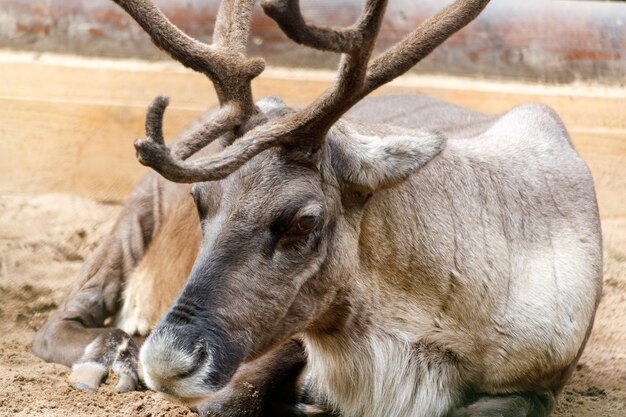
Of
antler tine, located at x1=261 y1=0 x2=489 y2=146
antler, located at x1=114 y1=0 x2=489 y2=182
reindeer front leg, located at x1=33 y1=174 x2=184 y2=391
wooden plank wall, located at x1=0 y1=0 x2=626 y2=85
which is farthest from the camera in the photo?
wooden plank wall, located at x1=0 y1=0 x2=626 y2=85

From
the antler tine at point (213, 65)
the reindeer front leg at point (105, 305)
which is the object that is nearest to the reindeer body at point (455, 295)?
the antler tine at point (213, 65)

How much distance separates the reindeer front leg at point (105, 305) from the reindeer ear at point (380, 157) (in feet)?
5.16

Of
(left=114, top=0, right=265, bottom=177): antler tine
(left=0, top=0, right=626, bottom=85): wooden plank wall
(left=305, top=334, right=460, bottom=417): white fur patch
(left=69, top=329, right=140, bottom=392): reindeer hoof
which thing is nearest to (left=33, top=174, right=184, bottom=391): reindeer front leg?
(left=69, top=329, right=140, bottom=392): reindeer hoof

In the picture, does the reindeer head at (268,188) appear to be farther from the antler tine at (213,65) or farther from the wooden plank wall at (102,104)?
the wooden plank wall at (102,104)

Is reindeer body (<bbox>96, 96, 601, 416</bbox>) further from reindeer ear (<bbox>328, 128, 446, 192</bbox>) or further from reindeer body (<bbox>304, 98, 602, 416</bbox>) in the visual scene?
reindeer ear (<bbox>328, 128, 446, 192</bbox>)

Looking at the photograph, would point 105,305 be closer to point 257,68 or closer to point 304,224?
point 257,68

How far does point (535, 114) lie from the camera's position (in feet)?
16.7

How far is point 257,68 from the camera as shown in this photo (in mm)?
3920

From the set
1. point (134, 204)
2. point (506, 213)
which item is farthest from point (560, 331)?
point (134, 204)

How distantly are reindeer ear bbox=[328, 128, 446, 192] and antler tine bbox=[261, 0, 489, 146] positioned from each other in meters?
0.15

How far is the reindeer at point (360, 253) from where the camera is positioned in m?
3.46

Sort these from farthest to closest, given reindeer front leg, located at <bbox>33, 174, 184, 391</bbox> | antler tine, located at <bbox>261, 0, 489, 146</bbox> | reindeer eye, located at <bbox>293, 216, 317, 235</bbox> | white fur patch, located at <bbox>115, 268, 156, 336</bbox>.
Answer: white fur patch, located at <bbox>115, 268, 156, 336</bbox>
reindeer front leg, located at <bbox>33, 174, 184, 391</bbox>
reindeer eye, located at <bbox>293, 216, 317, 235</bbox>
antler tine, located at <bbox>261, 0, 489, 146</bbox>

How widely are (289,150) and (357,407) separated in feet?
3.87

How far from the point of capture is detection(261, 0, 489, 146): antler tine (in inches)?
123
